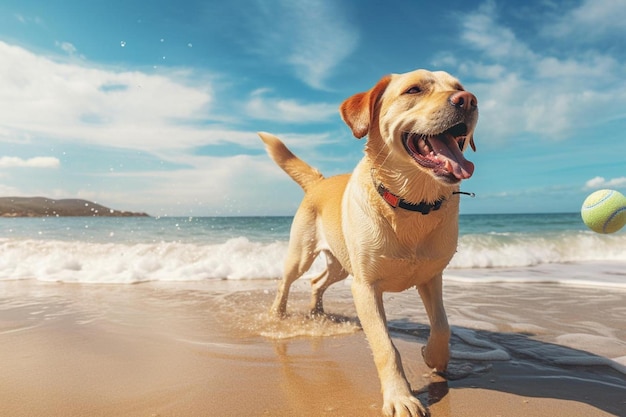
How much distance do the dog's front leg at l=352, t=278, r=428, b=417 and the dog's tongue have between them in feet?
3.08

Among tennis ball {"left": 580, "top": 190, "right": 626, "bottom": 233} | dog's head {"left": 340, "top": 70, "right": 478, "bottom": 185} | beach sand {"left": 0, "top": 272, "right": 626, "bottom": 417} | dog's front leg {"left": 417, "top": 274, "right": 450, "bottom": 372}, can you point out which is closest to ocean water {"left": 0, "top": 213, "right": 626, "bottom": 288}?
beach sand {"left": 0, "top": 272, "right": 626, "bottom": 417}

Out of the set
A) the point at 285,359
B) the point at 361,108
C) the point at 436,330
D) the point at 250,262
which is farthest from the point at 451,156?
the point at 250,262

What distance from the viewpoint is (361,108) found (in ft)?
9.28

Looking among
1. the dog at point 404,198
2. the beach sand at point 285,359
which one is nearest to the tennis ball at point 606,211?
the beach sand at point 285,359

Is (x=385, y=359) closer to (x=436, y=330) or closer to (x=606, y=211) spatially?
(x=436, y=330)

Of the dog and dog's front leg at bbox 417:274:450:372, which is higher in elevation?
the dog

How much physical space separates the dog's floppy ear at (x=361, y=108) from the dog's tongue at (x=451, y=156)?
1.44 ft

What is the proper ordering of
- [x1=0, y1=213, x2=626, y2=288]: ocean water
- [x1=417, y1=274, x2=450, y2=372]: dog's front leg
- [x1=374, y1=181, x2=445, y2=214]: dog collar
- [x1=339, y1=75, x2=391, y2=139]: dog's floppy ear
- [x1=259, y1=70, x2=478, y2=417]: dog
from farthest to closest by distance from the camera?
[x1=0, y1=213, x2=626, y2=288]: ocean water → [x1=417, y1=274, x2=450, y2=372]: dog's front leg → [x1=339, y1=75, x2=391, y2=139]: dog's floppy ear → [x1=374, y1=181, x2=445, y2=214]: dog collar → [x1=259, y1=70, x2=478, y2=417]: dog

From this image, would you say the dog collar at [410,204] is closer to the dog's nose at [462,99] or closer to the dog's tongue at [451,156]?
the dog's tongue at [451,156]

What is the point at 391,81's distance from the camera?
292 cm

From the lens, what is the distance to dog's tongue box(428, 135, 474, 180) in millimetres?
2361

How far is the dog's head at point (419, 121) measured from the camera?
2.41m

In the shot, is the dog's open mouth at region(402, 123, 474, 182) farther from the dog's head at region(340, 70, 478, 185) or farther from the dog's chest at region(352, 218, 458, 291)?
the dog's chest at region(352, 218, 458, 291)

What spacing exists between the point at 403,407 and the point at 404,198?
1.16 m
